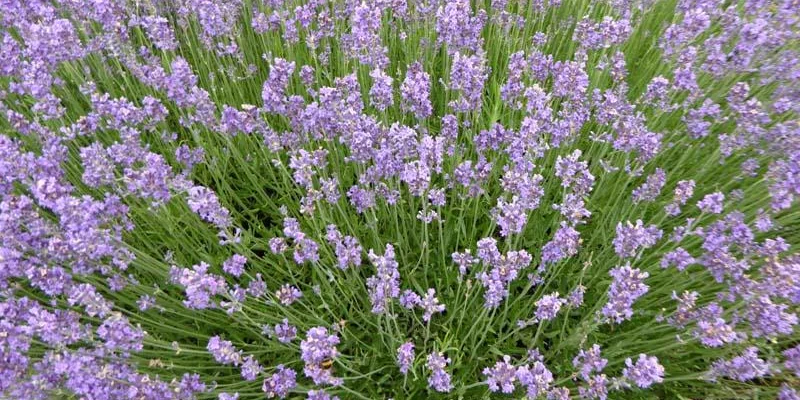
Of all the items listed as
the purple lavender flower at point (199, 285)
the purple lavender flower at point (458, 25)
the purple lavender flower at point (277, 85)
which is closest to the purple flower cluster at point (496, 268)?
the purple lavender flower at point (199, 285)

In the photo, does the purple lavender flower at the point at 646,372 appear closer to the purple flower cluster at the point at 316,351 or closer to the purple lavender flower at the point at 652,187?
the purple lavender flower at the point at 652,187

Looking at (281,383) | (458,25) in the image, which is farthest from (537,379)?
(458,25)

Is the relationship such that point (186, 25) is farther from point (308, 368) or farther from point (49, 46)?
point (308, 368)

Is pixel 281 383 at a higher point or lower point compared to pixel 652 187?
lower

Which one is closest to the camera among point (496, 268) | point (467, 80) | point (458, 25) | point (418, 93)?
point (496, 268)

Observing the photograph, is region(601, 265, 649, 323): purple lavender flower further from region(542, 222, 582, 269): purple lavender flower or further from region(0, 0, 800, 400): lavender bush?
region(542, 222, 582, 269): purple lavender flower

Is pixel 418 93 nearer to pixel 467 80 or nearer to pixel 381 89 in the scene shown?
pixel 381 89

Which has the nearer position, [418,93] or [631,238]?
[631,238]

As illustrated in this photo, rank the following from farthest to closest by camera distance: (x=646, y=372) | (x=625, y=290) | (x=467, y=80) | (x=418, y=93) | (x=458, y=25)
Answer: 1. (x=458, y=25)
2. (x=467, y=80)
3. (x=418, y=93)
4. (x=625, y=290)
5. (x=646, y=372)

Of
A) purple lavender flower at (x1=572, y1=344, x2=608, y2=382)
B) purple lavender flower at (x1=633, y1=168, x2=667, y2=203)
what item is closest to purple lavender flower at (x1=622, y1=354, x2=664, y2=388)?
purple lavender flower at (x1=572, y1=344, x2=608, y2=382)
